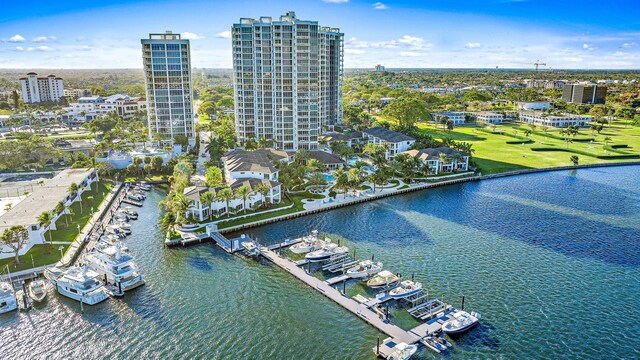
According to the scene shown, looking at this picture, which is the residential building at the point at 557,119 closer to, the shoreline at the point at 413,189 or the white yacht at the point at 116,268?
the shoreline at the point at 413,189

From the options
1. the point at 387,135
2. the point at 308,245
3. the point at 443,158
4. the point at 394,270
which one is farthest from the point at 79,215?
the point at 387,135

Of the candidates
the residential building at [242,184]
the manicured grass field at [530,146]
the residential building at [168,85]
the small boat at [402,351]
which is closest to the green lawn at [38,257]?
the residential building at [242,184]

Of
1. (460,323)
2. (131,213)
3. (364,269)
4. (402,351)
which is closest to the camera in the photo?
(402,351)

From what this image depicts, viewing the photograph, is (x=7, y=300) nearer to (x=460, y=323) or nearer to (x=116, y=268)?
(x=116, y=268)

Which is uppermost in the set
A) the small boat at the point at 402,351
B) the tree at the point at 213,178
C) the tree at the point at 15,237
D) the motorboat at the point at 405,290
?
the tree at the point at 213,178

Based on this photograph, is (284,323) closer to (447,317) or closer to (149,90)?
(447,317)
